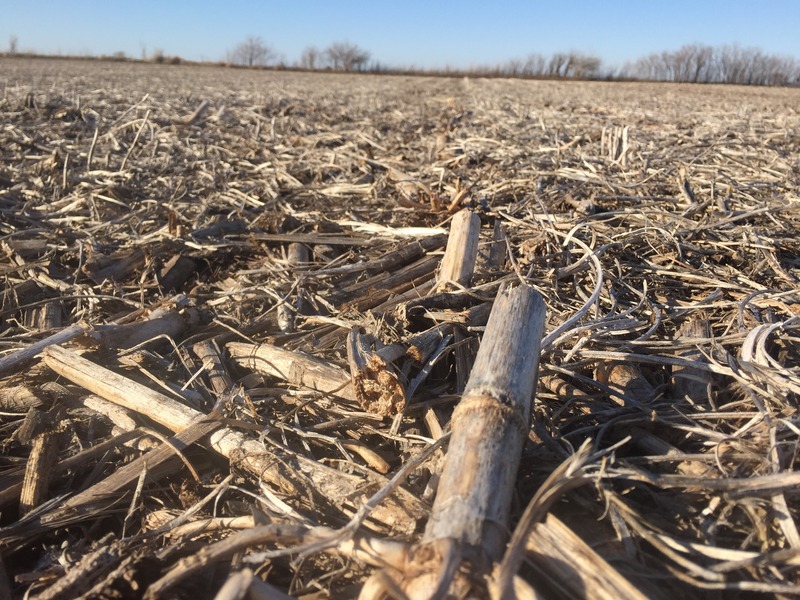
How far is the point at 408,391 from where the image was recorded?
2324 millimetres

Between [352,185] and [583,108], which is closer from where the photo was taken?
[352,185]

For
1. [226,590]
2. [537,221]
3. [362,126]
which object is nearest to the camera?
[226,590]

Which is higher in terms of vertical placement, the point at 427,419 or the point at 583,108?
the point at 583,108

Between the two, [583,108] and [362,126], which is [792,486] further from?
[583,108]

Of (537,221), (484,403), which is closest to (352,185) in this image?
(537,221)

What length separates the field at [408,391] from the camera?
1.62m

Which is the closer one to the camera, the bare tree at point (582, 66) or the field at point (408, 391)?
the field at point (408, 391)

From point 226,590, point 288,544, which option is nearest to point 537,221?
point 288,544

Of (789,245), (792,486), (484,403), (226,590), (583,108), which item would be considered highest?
(583,108)

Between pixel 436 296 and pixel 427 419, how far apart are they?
2.59ft

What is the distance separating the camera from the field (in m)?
1.62

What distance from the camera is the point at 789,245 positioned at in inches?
137

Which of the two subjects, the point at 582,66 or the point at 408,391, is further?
the point at 582,66

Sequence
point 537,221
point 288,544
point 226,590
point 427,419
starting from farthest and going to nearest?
point 537,221 < point 427,419 < point 288,544 < point 226,590
